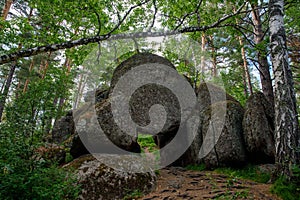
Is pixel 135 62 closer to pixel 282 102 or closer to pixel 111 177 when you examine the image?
pixel 111 177

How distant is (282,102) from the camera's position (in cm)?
470

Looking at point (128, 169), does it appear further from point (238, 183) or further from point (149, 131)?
point (238, 183)

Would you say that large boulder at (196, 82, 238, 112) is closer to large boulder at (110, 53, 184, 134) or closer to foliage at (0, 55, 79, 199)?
large boulder at (110, 53, 184, 134)

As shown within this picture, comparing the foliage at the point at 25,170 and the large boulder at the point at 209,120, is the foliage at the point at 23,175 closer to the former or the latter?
the foliage at the point at 25,170

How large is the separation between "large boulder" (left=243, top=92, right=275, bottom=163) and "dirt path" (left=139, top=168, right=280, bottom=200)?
4.74ft

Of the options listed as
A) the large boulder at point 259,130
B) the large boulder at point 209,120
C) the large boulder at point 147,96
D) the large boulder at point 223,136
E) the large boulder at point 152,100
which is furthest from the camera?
the large boulder at point 147,96

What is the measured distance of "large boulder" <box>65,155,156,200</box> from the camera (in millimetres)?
4973

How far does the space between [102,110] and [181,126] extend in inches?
131

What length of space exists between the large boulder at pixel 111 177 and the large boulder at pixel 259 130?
3418 millimetres

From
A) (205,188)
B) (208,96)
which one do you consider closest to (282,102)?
(205,188)

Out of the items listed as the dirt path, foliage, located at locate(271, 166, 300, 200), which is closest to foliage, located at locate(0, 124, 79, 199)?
the dirt path

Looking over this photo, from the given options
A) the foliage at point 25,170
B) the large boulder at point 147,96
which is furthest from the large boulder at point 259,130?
the foliage at point 25,170

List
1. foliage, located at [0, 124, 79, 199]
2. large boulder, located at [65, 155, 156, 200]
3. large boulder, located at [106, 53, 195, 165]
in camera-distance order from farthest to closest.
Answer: large boulder, located at [106, 53, 195, 165] < large boulder, located at [65, 155, 156, 200] < foliage, located at [0, 124, 79, 199]

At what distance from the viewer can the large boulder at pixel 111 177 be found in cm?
497
